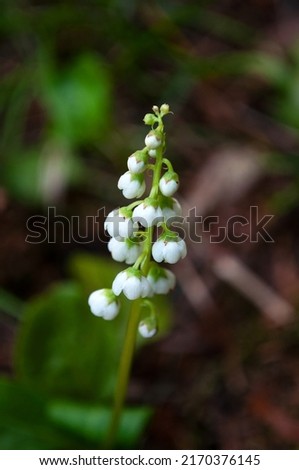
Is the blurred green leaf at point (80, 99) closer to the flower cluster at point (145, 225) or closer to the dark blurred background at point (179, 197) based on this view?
the dark blurred background at point (179, 197)

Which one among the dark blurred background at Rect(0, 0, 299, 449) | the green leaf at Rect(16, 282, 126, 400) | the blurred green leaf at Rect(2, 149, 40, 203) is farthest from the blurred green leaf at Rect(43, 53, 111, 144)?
the green leaf at Rect(16, 282, 126, 400)

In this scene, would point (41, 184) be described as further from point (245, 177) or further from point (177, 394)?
point (177, 394)

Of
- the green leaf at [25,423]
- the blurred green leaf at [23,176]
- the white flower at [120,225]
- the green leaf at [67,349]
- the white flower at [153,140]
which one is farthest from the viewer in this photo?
the blurred green leaf at [23,176]

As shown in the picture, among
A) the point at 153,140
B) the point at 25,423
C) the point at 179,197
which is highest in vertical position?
the point at 179,197

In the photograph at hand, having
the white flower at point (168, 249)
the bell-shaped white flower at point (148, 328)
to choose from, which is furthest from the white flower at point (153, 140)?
the bell-shaped white flower at point (148, 328)

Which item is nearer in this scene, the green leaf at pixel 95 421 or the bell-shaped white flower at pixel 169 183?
the bell-shaped white flower at pixel 169 183

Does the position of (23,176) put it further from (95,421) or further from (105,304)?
(105,304)

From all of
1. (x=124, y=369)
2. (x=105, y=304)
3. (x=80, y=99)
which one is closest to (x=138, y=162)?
(x=105, y=304)

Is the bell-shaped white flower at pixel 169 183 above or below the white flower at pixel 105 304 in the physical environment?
above
